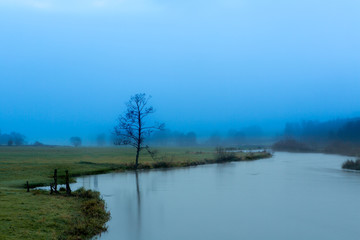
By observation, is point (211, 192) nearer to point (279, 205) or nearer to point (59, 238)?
point (279, 205)

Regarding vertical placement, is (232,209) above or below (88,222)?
below

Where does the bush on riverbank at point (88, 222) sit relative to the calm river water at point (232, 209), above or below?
above

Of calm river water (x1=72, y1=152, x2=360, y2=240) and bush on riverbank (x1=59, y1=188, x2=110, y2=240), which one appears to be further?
calm river water (x1=72, y1=152, x2=360, y2=240)

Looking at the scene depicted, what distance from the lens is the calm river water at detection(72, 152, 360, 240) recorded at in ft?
43.1

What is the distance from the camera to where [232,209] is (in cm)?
1741

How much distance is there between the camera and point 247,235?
12.8 metres

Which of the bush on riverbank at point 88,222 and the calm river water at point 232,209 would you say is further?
the calm river water at point 232,209

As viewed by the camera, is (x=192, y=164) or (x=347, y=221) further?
(x=192, y=164)

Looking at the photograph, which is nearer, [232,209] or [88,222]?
[88,222]

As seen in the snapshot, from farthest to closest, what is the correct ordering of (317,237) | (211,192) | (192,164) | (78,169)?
1. (192,164)
2. (78,169)
3. (211,192)
4. (317,237)

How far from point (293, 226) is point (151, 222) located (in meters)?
6.05

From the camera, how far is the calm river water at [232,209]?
517 inches

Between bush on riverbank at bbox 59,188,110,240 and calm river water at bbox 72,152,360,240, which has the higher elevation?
bush on riverbank at bbox 59,188,110,240

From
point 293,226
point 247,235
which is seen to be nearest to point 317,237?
point 293,226
